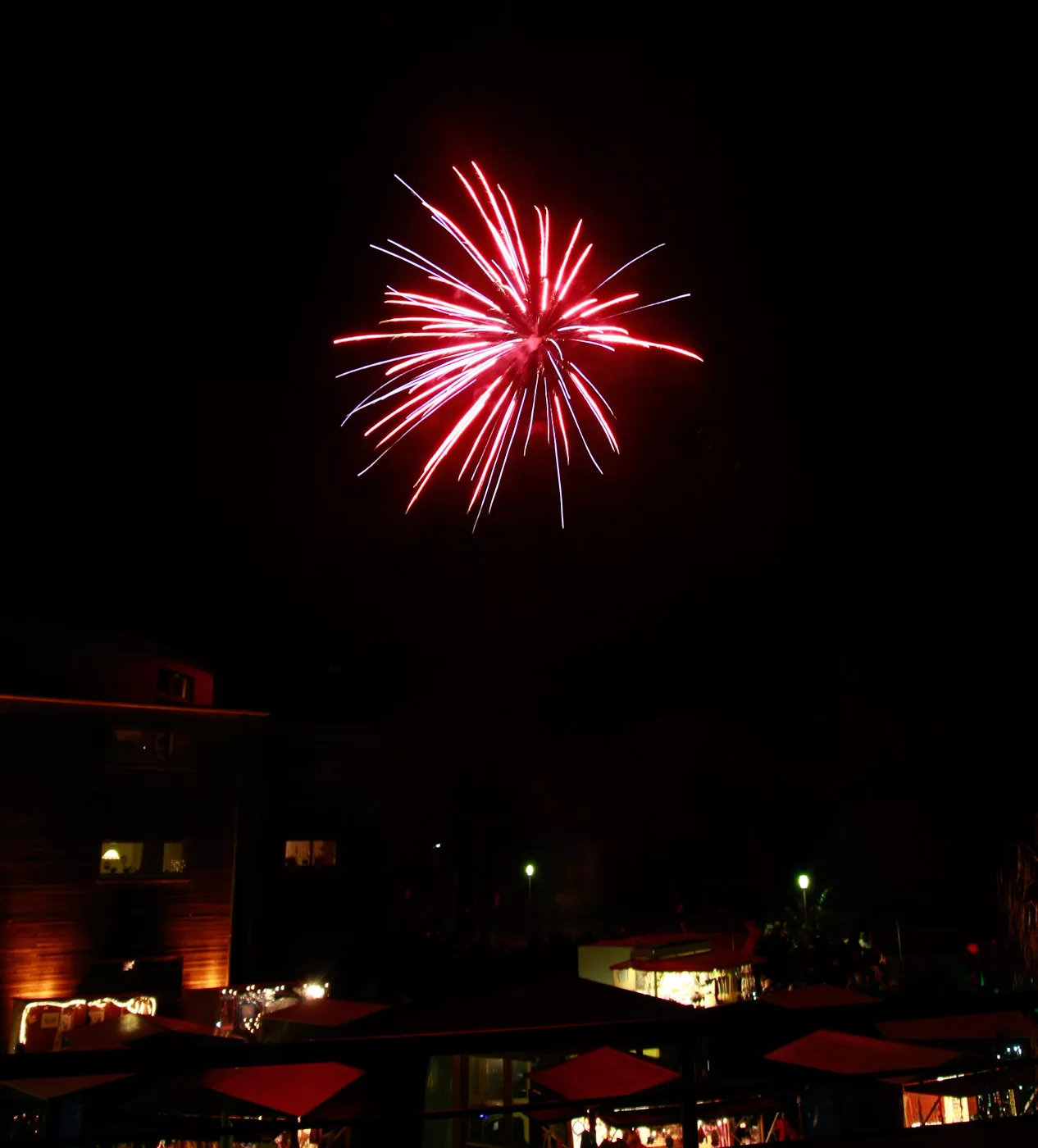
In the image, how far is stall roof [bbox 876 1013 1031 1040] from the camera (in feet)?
35.4

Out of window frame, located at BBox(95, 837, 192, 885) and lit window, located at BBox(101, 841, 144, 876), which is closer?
window frame, located at BBox(95, 837, 192, 885)

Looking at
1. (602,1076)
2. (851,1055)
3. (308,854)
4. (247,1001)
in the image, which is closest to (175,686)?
(308,854)

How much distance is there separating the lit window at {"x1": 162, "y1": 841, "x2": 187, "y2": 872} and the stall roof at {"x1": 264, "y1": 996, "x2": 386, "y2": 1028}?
8180 millimetres

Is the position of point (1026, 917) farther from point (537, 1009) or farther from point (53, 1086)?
point (53, 1086)

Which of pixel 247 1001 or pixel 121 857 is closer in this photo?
pixel 247 1001

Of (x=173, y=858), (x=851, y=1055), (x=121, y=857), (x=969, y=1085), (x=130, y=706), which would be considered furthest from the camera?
(x=173, y=858)

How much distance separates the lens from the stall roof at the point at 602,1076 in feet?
31.5

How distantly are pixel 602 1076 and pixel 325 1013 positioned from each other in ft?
15.0

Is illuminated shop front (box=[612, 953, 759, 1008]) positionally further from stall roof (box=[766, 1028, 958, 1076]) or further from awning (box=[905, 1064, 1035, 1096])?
stall roof (box=[766, 1028, 958, 1076])

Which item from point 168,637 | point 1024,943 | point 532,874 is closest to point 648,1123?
point 1024,943

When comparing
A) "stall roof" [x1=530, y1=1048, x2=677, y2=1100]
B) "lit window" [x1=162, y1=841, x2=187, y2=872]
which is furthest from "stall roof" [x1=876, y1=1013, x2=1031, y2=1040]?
"lit window" [x1=162, y1=841, x2=187, y2=872]

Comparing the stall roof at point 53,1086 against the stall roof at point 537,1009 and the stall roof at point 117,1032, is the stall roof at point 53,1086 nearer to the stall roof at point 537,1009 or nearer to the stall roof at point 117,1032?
the stall roof at point 117,1032

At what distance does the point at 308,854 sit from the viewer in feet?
74.8

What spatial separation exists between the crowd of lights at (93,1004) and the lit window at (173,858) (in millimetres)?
2516
